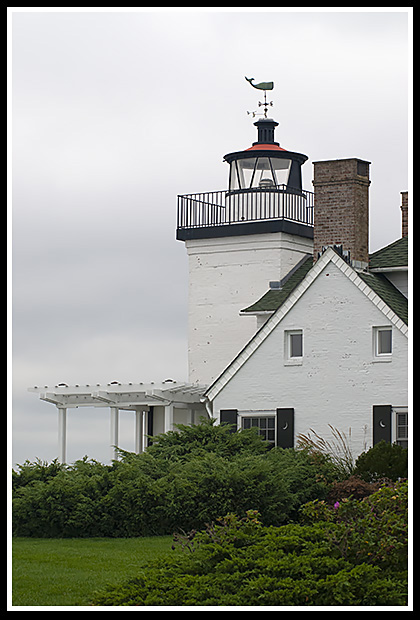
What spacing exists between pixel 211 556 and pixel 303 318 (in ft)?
38.0

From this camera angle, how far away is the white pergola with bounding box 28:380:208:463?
27.2 meters

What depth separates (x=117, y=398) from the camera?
2838 cm

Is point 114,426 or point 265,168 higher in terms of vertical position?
point 265,168

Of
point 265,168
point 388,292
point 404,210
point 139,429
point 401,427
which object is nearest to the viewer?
point 401,427

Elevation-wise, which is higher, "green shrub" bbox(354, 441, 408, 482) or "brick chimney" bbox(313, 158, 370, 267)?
"brick chimney" bbox(313, 158, 370, 267)

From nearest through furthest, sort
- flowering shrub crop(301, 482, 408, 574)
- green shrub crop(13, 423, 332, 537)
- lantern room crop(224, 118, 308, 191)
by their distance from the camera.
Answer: flowering shrub crop(301, 482, 408, 574) < green shrub crop(13, 423, 332, 537) < lantern room crop(224, 118, 308, 191)

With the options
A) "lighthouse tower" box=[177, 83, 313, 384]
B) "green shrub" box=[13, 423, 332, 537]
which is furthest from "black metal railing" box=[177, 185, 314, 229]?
"green shrub" box=[13, 423, 332, 537]

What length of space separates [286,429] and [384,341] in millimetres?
2776

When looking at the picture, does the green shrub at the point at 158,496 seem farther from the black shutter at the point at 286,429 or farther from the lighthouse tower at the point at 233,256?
the lighthouse tower at the point at 233,256

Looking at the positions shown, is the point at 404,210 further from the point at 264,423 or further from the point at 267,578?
the point at 267,578

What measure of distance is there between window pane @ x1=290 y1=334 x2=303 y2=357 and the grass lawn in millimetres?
7260

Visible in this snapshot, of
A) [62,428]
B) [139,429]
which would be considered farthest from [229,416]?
[139,429]

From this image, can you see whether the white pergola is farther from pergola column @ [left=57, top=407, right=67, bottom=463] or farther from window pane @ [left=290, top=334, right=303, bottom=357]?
window pane @ [left=290, top=334, right=303, bottom=357]
